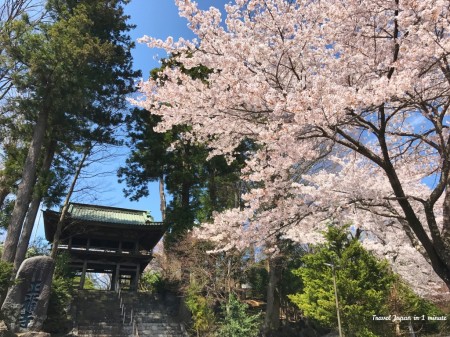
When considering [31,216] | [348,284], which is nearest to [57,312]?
[31,216]

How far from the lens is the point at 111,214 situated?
20562 mm

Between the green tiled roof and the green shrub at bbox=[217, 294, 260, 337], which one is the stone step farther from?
the green tiled roof

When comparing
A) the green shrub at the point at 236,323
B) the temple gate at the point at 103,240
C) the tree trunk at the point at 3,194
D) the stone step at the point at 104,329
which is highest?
the tree trunk at the point at 3,194

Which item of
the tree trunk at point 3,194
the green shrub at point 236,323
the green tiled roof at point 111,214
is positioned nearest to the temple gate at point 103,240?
the green tiled roof at point 111,214

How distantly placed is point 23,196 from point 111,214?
362 inches

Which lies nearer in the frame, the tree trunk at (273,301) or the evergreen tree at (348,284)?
the evergreen tree at (348,284)

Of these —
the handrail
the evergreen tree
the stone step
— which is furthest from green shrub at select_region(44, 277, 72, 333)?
the evergreen tree

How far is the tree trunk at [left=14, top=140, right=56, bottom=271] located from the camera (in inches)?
458

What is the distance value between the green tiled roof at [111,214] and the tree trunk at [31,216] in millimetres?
5540

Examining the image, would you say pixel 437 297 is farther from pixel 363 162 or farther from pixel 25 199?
pixel 25 199

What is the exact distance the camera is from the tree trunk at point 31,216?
38.2 ft

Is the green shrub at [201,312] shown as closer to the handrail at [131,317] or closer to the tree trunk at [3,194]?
the handrail at [131,317]

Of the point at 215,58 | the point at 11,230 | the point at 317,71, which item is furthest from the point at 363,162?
the point at 11,230

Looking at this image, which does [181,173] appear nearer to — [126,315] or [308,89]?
[126,315]
